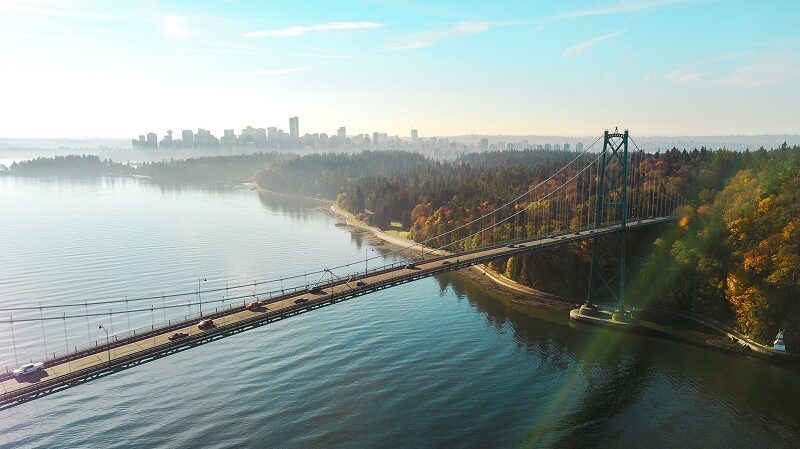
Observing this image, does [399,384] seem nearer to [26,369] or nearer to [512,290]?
[26,369]

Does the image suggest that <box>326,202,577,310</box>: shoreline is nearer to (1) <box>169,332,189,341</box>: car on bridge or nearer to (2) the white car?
(1) <box>169,332,189,341</box>: car on bridge

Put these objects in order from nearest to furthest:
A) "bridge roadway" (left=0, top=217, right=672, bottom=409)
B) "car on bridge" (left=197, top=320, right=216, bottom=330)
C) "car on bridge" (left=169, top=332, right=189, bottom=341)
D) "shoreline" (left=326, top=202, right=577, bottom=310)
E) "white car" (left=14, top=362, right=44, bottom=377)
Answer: "bridge roadway" (left=0, top=217, right=672, bottom=409), "white car" (left=14, top=362, right=44, bottom=377), "car on bridge" (left=169, top=332, right=189, bottom=341), "car on bridge" (left=197, top=320, right=216, bottom=330), "shoreline" (left=326, top=202, right=577, bottom=310)

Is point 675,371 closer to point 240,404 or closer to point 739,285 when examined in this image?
point 739,285

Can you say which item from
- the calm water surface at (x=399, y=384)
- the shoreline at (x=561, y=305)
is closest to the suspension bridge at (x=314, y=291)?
the calm water surface at (x=399, y=384)

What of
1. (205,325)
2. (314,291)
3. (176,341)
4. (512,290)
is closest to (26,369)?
(176,341)

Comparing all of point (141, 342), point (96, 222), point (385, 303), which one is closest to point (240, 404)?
point (141, 342)

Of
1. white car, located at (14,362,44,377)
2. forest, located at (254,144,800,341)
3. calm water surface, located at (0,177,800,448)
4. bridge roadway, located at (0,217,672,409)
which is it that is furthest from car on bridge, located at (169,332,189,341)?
forest, located at (254,144,800,341)

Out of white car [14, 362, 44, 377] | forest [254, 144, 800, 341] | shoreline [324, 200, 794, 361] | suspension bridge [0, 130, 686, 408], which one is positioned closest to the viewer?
white car [14, 362, 44, 377]
